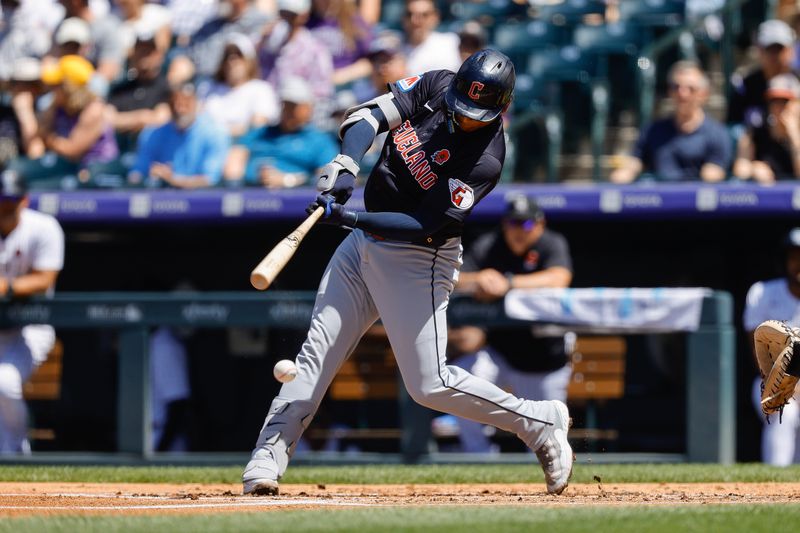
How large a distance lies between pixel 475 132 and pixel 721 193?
11.1 ft

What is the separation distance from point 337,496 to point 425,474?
1.31 metres

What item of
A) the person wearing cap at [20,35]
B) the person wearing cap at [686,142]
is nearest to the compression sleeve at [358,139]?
the person wearing cap at [686,142]

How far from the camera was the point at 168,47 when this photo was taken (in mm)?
11023

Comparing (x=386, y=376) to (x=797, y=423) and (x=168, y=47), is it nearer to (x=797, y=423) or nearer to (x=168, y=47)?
(x=797, y=423)

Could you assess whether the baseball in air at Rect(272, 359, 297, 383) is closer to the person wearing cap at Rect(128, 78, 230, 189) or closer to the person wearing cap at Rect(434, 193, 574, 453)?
the person wearing cap at Rect(434, 193, 574, 453)

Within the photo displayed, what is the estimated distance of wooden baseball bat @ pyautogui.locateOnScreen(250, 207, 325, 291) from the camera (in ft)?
14.8

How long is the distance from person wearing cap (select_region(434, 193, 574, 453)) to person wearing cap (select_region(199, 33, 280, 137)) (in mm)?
2423

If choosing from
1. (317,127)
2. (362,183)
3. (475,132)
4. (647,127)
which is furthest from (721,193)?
(475,132)

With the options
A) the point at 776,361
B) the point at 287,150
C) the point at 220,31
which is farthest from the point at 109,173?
the point at 776,361

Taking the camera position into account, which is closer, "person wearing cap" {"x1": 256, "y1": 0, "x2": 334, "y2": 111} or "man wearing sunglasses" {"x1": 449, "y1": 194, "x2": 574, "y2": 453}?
"man wearing sunglasses" {"x1": 449, "y1": 194, "x2": 574, "y2": 453}

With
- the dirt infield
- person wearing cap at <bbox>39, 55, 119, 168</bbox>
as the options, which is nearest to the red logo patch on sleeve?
the dirt infield

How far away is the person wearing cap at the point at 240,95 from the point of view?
959 centimetres

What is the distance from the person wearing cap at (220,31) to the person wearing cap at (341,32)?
55 centimetres

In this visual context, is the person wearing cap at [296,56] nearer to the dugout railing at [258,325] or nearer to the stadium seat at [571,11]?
the stadium seat at [571,11]
